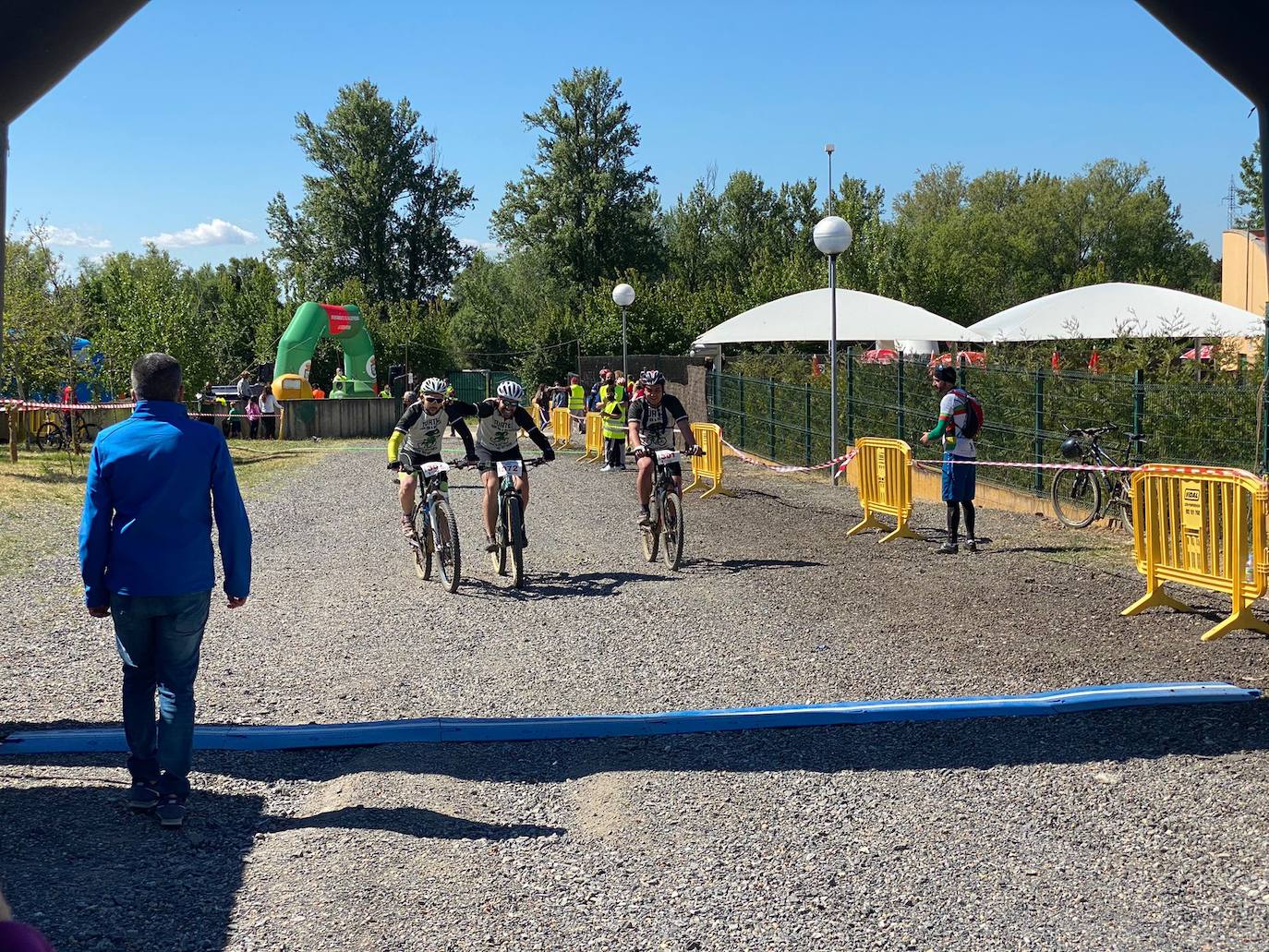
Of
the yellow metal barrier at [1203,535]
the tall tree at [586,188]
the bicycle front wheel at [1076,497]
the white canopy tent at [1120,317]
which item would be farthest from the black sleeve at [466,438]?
the tall tree at [586,188]

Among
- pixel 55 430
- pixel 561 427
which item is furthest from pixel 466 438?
pixel 55 430

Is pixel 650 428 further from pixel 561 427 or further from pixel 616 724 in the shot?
pixel 561 427

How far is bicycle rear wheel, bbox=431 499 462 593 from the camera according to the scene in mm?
10461

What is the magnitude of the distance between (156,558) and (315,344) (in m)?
34.8

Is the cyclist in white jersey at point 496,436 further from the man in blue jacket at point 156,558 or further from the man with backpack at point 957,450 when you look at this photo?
the man in blue jacket at point 156,558

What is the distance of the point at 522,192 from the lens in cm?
6781

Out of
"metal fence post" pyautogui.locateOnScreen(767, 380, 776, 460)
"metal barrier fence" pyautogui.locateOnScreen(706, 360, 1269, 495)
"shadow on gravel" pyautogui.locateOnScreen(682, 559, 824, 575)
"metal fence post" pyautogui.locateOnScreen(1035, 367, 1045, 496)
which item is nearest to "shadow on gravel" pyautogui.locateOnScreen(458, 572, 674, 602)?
"shadow on gravel" pyautogui.locateOnScreen(682, 559, 824, 575)

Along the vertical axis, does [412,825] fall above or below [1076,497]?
below

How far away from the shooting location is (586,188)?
66250 millimetres

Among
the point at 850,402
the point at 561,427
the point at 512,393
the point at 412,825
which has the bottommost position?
the point at 412,825

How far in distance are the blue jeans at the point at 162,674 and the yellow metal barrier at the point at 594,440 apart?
850 inches

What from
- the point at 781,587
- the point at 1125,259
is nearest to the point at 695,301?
the point at 1125,259

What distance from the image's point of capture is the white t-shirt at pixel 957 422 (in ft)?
39.3

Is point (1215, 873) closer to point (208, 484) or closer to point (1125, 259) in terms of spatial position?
point (208, 484)
